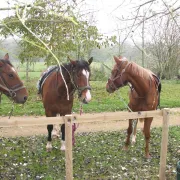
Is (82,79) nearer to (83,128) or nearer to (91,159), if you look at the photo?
(91,159)

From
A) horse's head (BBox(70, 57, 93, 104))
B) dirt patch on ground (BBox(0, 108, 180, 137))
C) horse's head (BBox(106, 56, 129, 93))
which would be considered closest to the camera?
horse's head (BBox(70, 57, 93, 104))

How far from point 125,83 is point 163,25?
1.70 metres

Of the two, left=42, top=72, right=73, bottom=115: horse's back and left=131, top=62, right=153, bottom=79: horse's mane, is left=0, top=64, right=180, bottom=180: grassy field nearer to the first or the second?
left=131, top=62, right=153, bottom=79: horse's mane

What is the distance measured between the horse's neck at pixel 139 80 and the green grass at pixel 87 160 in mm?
1444

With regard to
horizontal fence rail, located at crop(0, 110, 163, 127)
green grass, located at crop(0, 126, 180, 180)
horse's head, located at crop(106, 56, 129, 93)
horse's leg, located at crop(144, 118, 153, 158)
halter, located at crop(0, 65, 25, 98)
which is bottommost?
green grass, located at crop(0, 126, 180, 180)

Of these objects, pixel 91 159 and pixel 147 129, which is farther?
pixel 147 129

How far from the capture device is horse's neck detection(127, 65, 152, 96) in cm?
539

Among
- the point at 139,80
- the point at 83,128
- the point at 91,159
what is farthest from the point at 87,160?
the point at 83,128

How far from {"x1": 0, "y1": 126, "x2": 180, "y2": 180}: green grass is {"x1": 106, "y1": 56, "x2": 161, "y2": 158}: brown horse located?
542mm

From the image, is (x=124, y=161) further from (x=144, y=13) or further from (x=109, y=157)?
(x=144, y=13)

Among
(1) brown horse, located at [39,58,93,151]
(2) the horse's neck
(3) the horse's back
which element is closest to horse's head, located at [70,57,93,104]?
(1) brown horse, located at [39,58,93,151]

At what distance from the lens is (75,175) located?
188 inches

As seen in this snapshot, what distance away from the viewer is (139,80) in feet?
17.9

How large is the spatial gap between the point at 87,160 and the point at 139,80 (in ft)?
6.37
